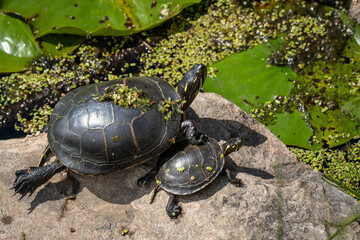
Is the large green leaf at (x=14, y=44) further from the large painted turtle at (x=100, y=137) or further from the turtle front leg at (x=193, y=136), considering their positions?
the turtle front leg at (x=193, y=136)

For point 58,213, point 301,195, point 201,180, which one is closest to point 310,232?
point 301,195

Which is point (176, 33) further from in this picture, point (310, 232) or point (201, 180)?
point (310, 232)

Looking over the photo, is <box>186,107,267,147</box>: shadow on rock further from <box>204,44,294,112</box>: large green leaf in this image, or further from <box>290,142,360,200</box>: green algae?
<box>290,142,360,200</box>: green algae

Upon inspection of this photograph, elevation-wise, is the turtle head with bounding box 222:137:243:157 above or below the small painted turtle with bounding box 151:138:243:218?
above

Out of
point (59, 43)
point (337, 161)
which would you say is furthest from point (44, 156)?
point (337, 161)

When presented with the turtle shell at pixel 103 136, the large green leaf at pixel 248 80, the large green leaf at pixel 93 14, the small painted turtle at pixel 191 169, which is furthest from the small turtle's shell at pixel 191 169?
the large green leaf at pixel 93 14

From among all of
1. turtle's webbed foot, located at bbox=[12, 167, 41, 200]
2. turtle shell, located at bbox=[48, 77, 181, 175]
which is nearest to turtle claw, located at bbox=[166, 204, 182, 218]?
turtle shell, located at bbox=[48, 77, 181, 175]

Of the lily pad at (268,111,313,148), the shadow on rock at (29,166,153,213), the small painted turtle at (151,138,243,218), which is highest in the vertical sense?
the small painted turtle at (151,138,243,218)
